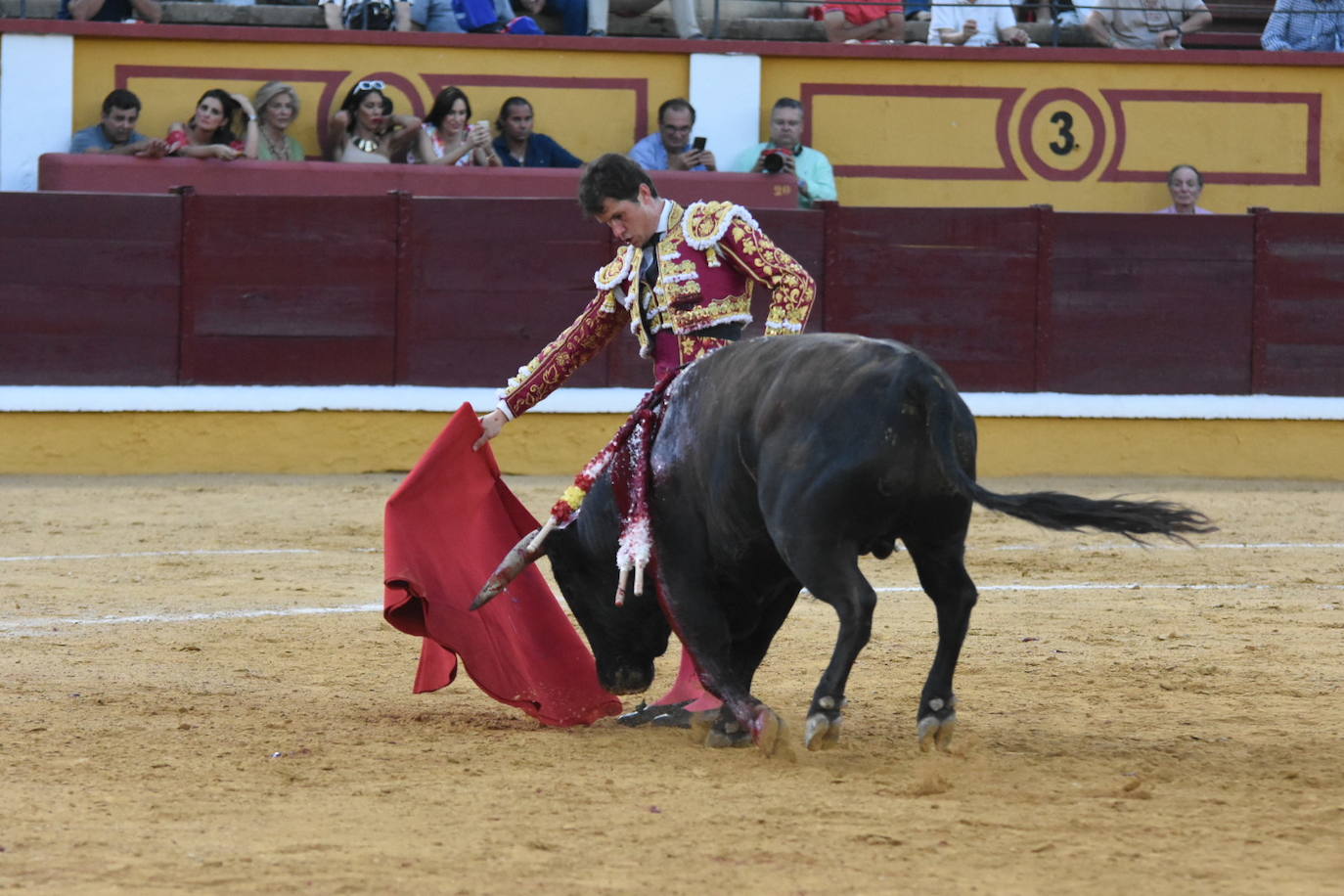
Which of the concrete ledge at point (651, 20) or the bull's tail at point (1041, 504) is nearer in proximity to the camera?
the bull's tail at point (1041, 504)

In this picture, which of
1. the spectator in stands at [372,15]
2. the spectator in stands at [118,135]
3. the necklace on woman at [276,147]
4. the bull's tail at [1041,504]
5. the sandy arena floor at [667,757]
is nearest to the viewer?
the sandy arena floor at [667,757]

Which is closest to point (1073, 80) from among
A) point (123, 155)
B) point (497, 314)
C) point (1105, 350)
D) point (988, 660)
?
point (1105, 350)

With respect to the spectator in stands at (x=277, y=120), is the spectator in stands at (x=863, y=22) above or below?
above

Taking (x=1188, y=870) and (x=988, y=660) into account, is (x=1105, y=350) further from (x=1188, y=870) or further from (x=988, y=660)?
(x=1188, y=870)

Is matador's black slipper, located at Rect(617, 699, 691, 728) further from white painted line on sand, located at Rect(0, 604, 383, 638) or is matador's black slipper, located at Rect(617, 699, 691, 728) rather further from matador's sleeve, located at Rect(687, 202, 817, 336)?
white painted line on sand, located at Rect(0, 604, 383, 638)

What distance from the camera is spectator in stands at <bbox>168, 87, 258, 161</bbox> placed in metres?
7.99

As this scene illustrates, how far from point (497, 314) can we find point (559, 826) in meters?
5.82

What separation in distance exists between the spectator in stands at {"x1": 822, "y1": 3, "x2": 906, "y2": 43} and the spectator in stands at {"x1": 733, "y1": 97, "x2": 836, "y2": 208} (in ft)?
1.97

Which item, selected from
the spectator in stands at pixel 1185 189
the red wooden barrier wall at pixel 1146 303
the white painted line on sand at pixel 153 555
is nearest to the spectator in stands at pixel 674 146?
the red wooden barrier wall at pixel 1146 303

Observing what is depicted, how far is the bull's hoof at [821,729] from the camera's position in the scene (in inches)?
113

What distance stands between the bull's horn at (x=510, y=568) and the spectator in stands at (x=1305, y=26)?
22.9 ft

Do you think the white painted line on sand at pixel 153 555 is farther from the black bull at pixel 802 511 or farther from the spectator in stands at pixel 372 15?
the spectator in stands at pixel 372 15

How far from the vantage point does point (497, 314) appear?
827cm

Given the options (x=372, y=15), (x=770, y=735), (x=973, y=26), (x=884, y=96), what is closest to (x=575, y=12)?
(x=372, y=15)
